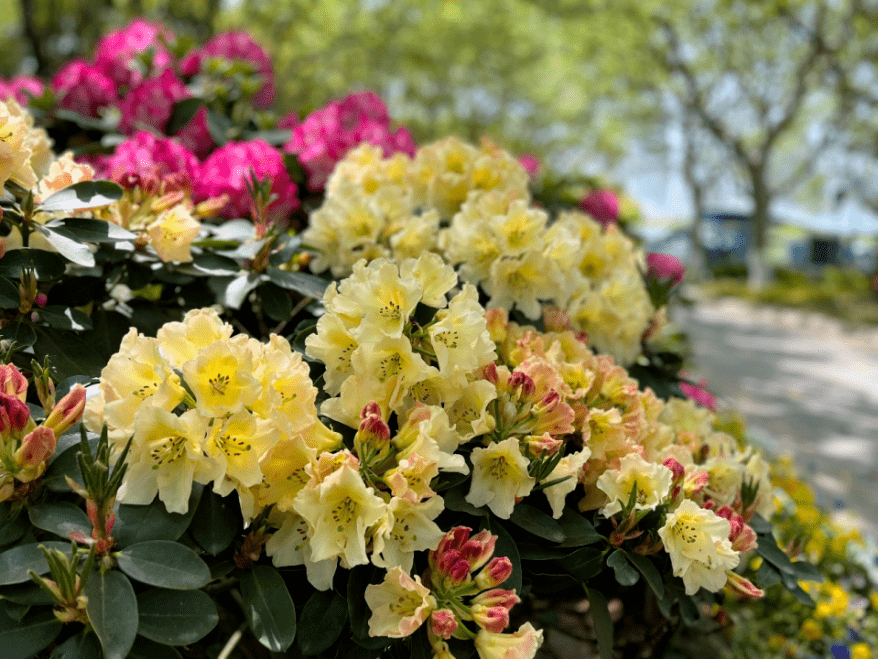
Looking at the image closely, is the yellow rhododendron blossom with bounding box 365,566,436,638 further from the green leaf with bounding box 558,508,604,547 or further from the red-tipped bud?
the green leaf with bounding box 558,508,604,547

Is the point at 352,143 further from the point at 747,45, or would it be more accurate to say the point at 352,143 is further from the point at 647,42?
the point at 747,45

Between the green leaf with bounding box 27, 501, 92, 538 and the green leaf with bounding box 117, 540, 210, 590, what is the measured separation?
0.07 m

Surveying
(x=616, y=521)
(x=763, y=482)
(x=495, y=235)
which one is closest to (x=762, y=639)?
(x=763, y=482)

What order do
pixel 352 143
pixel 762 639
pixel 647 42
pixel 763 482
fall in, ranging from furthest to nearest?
pixel 647 42 → pixel 762 639 → pixel 352 143 → pixel 763 482

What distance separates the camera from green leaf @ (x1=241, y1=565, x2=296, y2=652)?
0.90 metres

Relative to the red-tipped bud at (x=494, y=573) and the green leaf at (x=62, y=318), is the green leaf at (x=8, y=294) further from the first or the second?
the red-tipped bud at (x=494, y=573)

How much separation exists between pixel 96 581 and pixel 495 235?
37.7 inches

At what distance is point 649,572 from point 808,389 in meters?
8.14

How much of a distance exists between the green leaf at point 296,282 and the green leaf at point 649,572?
731 millimetres

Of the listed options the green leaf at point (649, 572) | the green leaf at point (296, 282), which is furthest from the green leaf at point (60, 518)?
the green leaf at point (649, 572)

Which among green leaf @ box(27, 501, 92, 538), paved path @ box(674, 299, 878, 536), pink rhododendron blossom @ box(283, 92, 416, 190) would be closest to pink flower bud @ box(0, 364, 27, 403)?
green leaf @ box(27, 501, 92, 538)

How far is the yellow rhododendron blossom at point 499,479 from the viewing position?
3.39 ft

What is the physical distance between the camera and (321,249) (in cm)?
155

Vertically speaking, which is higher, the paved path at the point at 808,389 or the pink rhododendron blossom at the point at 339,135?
the pink rhododendron blossom at the point at 339,135
